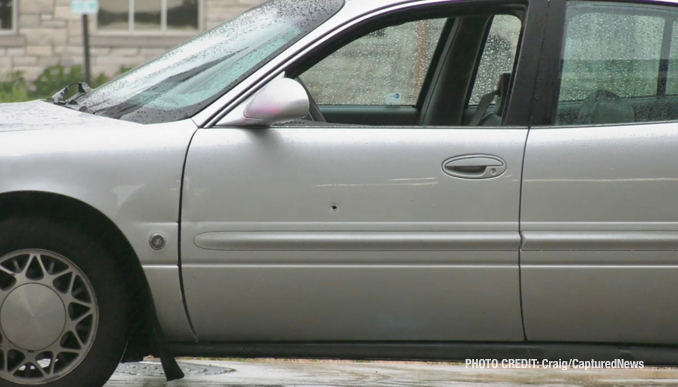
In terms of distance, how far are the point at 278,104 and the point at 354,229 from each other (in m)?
0.50

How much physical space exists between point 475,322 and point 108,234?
131 centimetres

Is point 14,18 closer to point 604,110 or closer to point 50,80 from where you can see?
point 50,80

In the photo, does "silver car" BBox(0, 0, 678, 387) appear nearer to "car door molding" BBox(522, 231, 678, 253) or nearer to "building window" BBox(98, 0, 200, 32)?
"car door molding" BBox(522, 231, 678, 253)

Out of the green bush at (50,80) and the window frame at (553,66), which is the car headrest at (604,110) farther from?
the green bush at (50,80)

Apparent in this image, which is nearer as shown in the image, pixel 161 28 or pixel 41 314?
pixel 41 314

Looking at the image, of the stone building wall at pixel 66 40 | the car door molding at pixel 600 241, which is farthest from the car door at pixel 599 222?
the stone building wall at pixel 66 40

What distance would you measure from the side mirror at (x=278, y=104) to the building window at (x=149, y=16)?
→ 11532mm

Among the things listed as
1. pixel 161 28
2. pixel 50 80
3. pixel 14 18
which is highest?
pixel 14 18

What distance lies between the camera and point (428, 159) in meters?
3.94

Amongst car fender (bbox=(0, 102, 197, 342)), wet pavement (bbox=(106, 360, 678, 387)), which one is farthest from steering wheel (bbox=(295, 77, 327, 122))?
wet pavement (bbox=(106, 360, 678, 387))

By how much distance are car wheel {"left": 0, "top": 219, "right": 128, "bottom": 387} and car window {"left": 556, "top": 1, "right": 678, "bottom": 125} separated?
177 cm

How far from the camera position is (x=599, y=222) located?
3.93 m

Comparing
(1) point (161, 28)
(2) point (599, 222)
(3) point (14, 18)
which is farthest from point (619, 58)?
(3) point (14, 18)

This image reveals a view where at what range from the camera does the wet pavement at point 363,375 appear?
16.4 ft
